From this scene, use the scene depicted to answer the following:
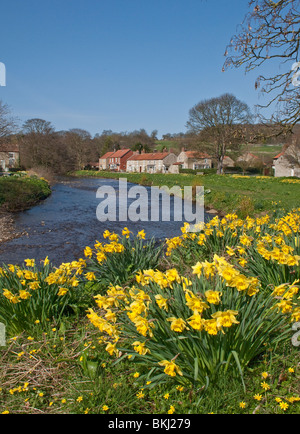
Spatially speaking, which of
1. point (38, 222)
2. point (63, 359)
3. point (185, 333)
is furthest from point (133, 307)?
point (38, 222)

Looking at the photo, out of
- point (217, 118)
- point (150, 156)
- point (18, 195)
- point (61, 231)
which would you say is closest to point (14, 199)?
point (18, 195)

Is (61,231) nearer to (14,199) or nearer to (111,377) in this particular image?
(14,199)

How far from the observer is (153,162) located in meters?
75.8

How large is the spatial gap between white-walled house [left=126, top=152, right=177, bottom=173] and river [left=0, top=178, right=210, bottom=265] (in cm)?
5501

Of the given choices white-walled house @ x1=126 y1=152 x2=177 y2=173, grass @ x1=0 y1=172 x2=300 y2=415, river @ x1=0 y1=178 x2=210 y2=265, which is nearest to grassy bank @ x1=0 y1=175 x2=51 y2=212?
river @ x1=0 y1=178 x2=210 y2=265

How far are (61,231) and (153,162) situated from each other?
Answer: 64.2 metres

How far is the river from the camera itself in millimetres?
9711

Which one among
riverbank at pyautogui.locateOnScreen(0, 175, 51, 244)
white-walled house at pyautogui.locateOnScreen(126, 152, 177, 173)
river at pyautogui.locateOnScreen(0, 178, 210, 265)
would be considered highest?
white-walled house at pyautogui.locateOnScreen(126, 152, 177, 173)

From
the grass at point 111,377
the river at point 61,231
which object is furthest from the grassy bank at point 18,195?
the grass at point 111,377

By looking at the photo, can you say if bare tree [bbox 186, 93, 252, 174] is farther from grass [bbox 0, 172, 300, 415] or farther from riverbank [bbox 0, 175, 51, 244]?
grass [bbox 0, 172, 300, 415]

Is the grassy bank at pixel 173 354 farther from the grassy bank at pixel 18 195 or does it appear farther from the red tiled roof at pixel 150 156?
the red tiled roof at pixel 150 156
